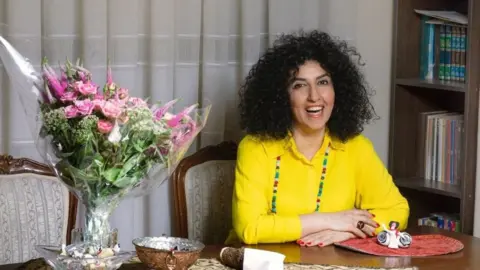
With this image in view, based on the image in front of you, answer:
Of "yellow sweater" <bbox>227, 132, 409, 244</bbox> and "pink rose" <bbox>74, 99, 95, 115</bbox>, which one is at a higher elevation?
"pink rose" <bbox>74, 99, 95, 115</bbox>

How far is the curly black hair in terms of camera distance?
9.45 ft

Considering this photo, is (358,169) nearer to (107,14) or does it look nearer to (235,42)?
(235,42)

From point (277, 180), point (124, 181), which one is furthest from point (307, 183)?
point (124, 181)

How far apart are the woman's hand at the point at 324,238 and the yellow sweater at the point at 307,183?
0.10 meters

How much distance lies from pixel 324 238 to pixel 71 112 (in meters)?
0.96

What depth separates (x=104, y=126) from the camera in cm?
192

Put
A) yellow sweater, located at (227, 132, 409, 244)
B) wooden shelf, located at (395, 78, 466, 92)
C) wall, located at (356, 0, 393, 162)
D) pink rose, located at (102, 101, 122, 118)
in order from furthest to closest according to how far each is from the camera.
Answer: wall, located at (356, 0, 393, 162), wooden shelf, located at (395, 78, 466, 92), yellow sweater, located at (227, 132, 409, 244), pink rose, located at (102, 101, 122, 118)

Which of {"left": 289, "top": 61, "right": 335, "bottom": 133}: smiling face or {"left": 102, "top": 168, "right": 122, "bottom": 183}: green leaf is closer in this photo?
{"left": 102, "top": 168, "right": 122, "bottom": 183}: green leaf

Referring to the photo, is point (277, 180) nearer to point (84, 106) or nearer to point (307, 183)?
point (307, 183)

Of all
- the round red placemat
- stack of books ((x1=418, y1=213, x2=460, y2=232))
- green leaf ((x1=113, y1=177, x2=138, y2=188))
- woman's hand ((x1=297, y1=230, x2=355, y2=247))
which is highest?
green leaf ((x1=113, y1=177, x2=138, y2=188))

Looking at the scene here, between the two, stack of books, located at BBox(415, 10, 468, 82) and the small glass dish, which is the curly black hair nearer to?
stack of books, located at BBox(415, 10, 468, 82)

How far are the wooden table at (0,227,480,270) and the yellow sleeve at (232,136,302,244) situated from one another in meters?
0.05

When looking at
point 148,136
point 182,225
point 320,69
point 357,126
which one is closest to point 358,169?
point 357,126

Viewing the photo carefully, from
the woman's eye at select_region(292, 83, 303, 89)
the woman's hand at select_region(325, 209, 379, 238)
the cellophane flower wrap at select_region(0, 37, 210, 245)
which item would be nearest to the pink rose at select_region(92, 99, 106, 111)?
the cellophane flower wrap at select_region(0, 37, 210, 245)
